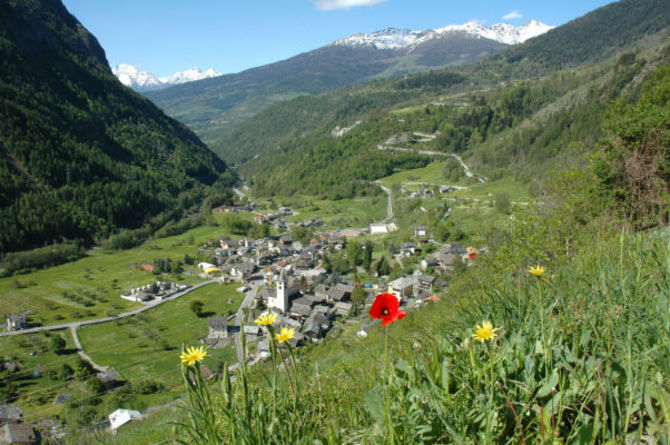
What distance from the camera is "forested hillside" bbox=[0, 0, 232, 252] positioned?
6066 centimetres

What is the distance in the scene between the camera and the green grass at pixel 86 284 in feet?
116

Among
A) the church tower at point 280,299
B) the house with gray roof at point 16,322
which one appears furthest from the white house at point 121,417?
the house with gray roof at point 16,322

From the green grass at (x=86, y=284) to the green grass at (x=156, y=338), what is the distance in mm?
4179

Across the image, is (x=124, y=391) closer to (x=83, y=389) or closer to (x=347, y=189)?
(x=83, y=389)

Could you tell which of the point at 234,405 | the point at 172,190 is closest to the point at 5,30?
the point at 172,190

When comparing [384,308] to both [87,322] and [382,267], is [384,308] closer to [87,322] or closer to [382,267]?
[382,267]

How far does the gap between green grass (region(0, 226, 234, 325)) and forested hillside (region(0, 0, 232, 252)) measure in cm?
1078

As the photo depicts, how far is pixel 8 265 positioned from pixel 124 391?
3892 cm

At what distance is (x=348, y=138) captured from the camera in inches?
4390

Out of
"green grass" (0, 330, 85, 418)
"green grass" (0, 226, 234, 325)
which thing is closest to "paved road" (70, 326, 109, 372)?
"green grass" (0, 330, 85, 418)

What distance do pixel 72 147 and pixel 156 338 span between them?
212ft

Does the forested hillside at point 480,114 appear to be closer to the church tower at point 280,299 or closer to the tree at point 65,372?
the church tower at point 280,299

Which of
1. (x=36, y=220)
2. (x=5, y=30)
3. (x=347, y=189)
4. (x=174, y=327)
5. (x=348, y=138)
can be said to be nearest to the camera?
(x=174, y=327)

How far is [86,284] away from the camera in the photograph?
43.0 m
